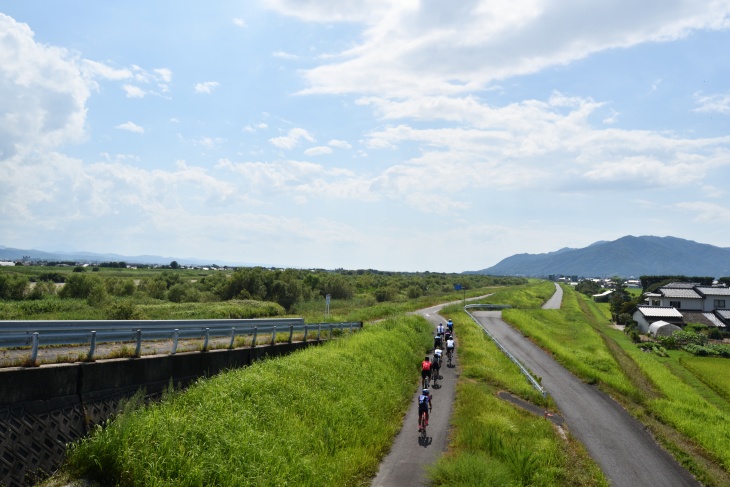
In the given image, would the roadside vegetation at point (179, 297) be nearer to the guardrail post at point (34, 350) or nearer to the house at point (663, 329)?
the guardrail post at point (34, 350)

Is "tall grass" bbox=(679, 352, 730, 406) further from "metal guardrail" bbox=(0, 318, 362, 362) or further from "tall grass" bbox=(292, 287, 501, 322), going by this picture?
"metal guardrail" bbox=(0, 318, 362, 362)

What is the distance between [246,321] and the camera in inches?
1054

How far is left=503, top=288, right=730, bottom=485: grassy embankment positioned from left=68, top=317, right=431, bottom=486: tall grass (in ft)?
41.9

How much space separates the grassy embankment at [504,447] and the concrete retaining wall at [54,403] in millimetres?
9376

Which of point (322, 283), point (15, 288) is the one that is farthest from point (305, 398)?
point (322, 283)

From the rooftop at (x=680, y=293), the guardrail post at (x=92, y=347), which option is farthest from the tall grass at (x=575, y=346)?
the guardrail post at (x=92, y=347)

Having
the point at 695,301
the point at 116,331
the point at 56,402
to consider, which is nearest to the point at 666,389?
the point at 116,331

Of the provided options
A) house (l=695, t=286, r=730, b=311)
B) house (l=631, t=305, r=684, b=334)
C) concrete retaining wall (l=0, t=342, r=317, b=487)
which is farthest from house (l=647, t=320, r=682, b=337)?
concrete retaining wall (l=0, t=342, r=317, b=487)

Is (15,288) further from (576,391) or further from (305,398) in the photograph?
(576,391)

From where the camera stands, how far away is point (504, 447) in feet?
53.2

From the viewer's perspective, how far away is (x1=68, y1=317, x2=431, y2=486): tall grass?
10.7m

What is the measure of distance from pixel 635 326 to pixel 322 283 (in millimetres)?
50719

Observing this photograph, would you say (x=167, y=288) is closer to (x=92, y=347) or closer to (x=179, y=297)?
(x=179, y=297)

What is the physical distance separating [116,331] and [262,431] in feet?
24.1
